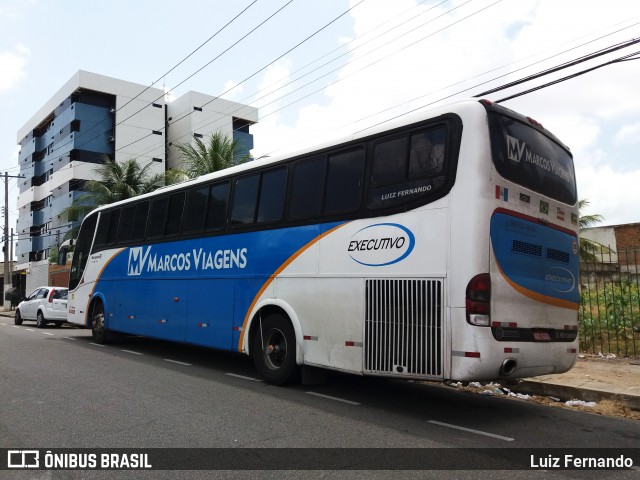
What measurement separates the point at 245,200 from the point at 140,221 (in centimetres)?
408

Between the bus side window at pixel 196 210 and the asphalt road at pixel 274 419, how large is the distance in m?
2.71

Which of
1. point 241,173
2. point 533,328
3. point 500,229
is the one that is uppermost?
point 241,173

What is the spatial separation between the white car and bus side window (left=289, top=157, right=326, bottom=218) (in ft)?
50.8

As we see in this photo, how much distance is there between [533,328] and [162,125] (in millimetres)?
49326

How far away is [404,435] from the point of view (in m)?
5.48

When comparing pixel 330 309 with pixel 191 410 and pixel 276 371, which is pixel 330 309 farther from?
pixel 191 410

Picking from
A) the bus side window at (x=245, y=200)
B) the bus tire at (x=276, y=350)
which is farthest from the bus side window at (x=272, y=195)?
the bus tire at (x=276, y=350)

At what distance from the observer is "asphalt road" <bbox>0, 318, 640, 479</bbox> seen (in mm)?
4949

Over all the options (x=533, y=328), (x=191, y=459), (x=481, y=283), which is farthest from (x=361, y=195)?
(x=191, y=459)

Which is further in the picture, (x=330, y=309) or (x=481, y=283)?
(x=330, y=309)

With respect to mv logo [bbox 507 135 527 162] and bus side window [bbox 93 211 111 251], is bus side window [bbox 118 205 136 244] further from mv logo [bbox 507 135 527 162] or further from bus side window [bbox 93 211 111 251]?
mv logo [bbox 507 135 527 162]

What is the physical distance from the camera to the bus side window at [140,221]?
11.8 metres

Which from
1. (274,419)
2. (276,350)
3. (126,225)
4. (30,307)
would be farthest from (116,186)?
(274,419)

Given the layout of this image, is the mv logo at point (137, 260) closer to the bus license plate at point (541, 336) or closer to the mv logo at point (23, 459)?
the mv logo at point (23, 459)
